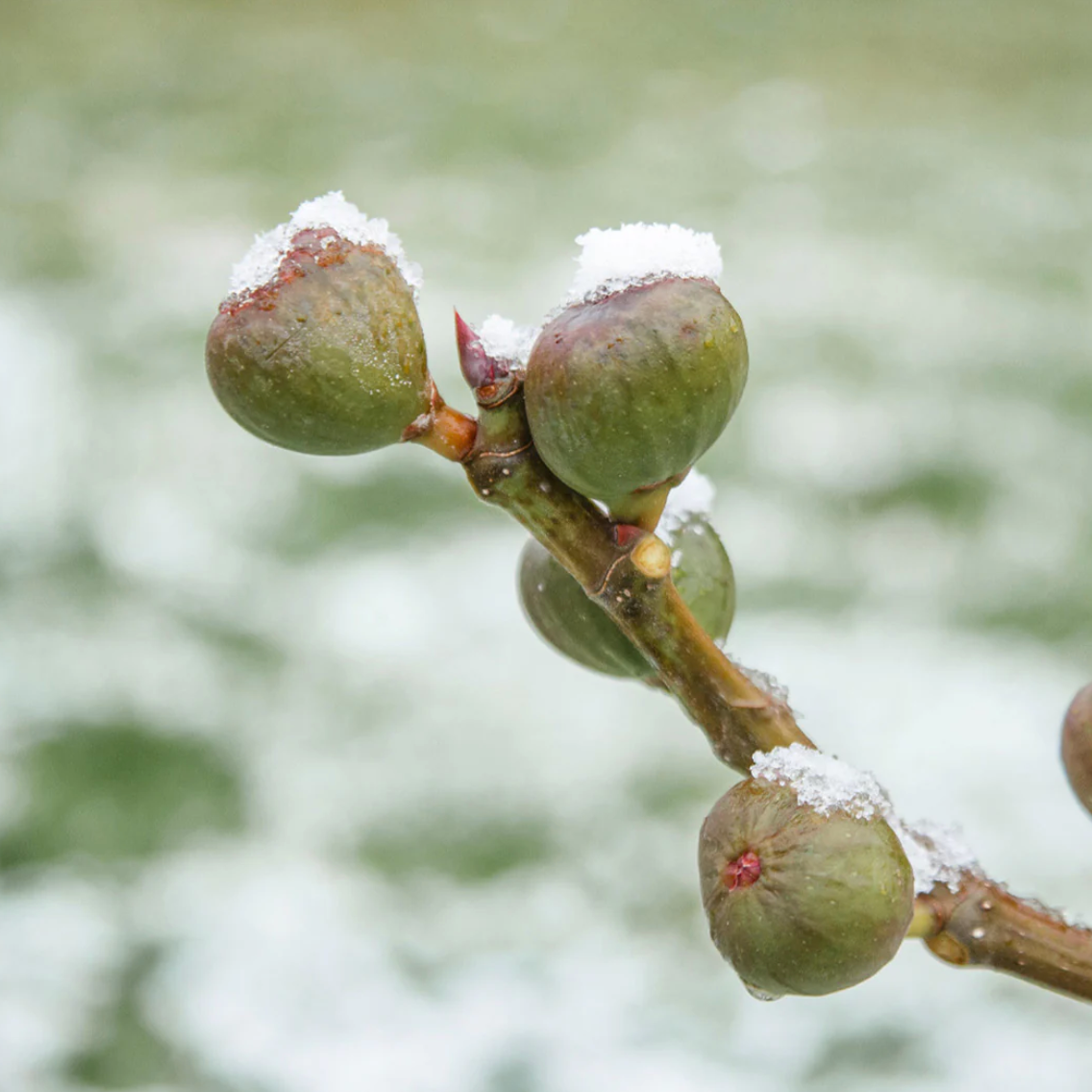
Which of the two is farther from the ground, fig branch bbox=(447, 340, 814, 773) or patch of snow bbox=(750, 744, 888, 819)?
fig branch bbox=(447, 340, 814, 773)

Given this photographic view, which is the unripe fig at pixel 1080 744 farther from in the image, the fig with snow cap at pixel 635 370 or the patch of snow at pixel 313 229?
the patch of snow at pixel 313 229

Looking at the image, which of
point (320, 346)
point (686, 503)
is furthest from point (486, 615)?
point (320, 346)

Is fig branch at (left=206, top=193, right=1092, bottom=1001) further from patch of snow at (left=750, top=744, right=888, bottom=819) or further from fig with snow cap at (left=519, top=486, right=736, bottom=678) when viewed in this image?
fig with snow cap at (left=519, top=486, right=736, bottom=678)

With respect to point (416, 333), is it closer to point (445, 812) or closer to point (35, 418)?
point (445, 812)

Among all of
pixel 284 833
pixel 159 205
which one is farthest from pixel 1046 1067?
pixel 159 205

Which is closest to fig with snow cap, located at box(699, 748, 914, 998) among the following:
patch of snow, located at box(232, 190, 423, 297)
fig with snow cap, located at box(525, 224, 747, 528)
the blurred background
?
fig with snow cap, located at box(525, 224, 747, 528)
